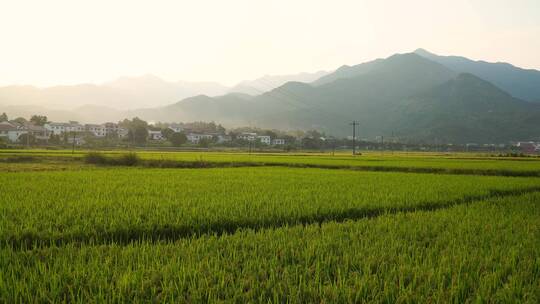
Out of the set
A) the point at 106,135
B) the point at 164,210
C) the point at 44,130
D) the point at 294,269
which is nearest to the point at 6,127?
the point at 44,130

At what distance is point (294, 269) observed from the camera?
13.3 feet

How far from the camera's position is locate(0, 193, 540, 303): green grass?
3.32 m

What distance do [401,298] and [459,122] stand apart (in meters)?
177

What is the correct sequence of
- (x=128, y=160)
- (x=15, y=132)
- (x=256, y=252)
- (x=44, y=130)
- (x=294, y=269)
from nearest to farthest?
(x=294, y=269) → (x=256, y=252) → (x=128, y=160) → (x=15, y=132) → (x=44, y=130)

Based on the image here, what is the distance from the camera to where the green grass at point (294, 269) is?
131 inches

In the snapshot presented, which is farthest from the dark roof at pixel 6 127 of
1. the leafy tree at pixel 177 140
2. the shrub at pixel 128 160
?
the shrub at pixel 128 160

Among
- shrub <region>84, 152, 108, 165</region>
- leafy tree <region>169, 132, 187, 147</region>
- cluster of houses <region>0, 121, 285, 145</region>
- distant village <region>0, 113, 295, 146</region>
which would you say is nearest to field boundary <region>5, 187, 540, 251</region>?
shrub <region>84, 152, 108, 165</region>

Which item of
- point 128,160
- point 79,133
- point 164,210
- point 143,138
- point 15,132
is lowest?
point 128,160

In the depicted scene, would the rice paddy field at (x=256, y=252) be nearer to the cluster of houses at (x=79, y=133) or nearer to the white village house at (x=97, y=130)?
the cluster of houses at (x=79, y=133)

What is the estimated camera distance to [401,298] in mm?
3256

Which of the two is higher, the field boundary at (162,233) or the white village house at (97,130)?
the white village house at (97,130)

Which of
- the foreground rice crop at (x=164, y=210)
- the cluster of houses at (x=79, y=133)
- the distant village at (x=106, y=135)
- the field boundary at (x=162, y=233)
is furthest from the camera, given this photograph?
the cluster of houses at (x=79, y=133)

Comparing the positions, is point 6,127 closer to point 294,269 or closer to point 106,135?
point 106,135

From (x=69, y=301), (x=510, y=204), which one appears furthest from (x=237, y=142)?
(x=69, y=301)
